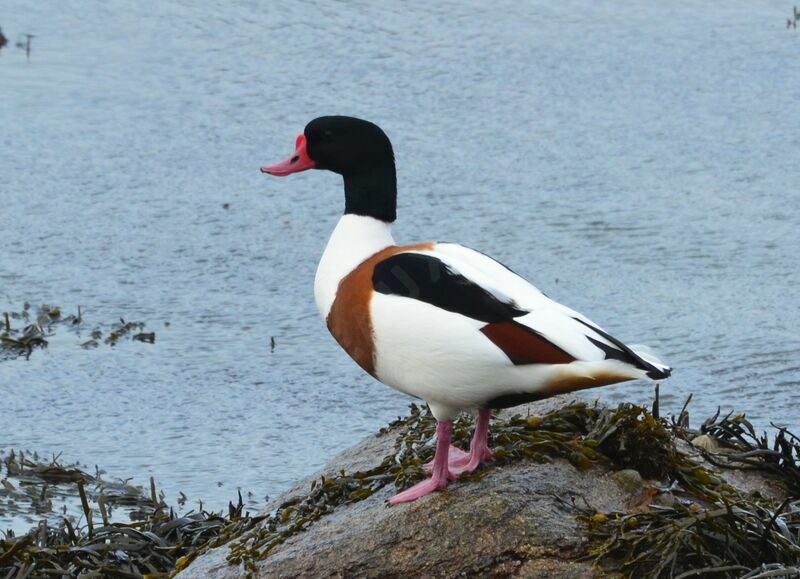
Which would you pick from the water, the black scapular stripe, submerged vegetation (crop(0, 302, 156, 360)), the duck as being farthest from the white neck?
submerged vegetation (crop(0, 302, 156, 360))

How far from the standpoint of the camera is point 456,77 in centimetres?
1107

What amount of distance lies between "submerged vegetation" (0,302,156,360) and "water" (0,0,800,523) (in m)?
0.09

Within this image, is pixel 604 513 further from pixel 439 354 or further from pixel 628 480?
pixel 439 354

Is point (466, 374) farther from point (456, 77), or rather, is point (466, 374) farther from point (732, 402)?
point (456, 77)

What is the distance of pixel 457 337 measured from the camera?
431 cm

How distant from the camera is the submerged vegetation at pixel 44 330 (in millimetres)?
7363

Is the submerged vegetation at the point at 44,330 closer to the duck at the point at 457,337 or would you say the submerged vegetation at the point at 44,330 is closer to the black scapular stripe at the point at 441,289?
the duck at the point at 457,337

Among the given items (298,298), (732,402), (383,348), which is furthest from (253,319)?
(383,348)

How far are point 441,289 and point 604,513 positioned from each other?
2.71ft

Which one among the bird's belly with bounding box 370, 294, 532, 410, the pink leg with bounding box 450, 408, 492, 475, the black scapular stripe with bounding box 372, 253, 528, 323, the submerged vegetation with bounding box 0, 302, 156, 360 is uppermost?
the black scapular stripe with bounding box 372, 253, 528, 323

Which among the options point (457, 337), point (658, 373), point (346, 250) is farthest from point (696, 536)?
point (346, 250)

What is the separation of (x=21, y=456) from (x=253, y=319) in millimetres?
1772

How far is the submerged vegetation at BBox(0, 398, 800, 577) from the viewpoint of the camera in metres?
4.29

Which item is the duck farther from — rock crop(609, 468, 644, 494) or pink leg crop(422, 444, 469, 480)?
rock crop(609, 468, 644, 494)
